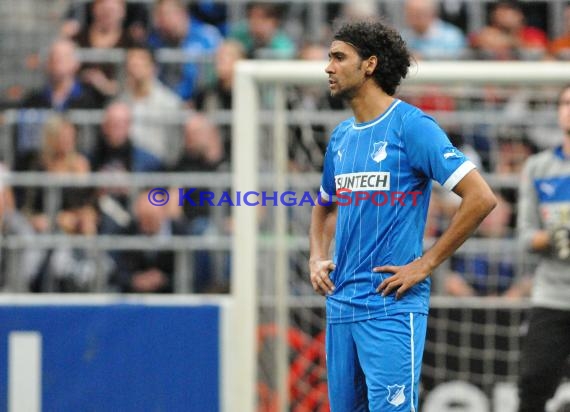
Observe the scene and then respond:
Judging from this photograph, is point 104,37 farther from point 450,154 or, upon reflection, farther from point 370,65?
point 450,154

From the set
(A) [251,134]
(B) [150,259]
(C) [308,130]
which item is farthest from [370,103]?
(B) [150,259]

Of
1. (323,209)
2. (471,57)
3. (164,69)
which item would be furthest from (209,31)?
Result: (323,209)

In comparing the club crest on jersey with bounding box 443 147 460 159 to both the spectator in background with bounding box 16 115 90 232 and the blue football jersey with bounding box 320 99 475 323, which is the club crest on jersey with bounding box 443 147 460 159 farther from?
the spectator in background with bounding box 16 115 90 232

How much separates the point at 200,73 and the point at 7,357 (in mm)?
3512

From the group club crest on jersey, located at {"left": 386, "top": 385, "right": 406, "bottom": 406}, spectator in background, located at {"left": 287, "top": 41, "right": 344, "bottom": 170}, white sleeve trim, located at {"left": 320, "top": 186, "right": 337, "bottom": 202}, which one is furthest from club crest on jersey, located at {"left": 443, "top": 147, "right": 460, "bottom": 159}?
spectator in background, located at {"left": 287, "top": 41, "right": 344, "bottom": 170}

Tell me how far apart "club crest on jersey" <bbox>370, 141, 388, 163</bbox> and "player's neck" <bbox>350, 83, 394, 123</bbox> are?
0.14 m

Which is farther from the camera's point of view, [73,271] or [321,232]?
[73,271]

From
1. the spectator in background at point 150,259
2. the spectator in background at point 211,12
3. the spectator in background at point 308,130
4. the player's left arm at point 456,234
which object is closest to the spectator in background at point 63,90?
the spectator in background at point 211,12

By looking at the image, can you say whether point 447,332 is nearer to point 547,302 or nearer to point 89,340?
point 547,302

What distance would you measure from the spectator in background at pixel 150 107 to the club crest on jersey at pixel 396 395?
4.84 meters

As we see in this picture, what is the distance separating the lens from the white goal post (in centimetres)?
638

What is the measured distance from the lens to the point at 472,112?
800cm

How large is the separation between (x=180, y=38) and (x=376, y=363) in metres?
5.73

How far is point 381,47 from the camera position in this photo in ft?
14.8
